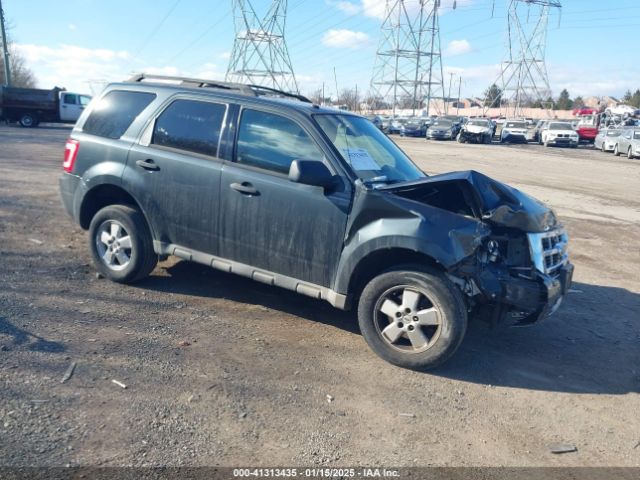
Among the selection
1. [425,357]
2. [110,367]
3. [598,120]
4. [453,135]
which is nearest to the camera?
[110,367]

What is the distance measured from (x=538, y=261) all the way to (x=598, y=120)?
53053 mm

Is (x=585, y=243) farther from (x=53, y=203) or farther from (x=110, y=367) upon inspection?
(x=53, y=203)

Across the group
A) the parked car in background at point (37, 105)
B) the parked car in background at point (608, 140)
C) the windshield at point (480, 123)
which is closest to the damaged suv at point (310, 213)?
the parked car in background at point (37, 105)

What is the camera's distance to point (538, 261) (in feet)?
13.6

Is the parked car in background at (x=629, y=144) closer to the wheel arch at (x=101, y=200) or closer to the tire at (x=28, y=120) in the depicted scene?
the wheel arch at (x=101, y=200)

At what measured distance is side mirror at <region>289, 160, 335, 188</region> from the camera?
4.17 metres

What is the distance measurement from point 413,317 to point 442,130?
41.1 m

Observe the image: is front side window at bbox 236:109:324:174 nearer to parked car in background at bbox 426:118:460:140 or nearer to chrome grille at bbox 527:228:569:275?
chrome grille at bbox 527:228:569:275

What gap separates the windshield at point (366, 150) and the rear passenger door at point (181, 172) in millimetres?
1031

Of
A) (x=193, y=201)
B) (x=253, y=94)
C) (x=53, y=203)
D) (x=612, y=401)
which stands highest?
(x=253, y=94)

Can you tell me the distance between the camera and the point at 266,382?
12.5ft

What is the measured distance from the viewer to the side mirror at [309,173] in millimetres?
4172

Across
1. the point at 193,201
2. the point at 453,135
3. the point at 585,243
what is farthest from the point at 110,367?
the point at 453,135

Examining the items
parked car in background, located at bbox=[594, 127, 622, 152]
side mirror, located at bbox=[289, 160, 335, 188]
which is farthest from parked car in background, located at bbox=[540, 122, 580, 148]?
side mirror, located at bbox=[289, 160, 335, 188]
